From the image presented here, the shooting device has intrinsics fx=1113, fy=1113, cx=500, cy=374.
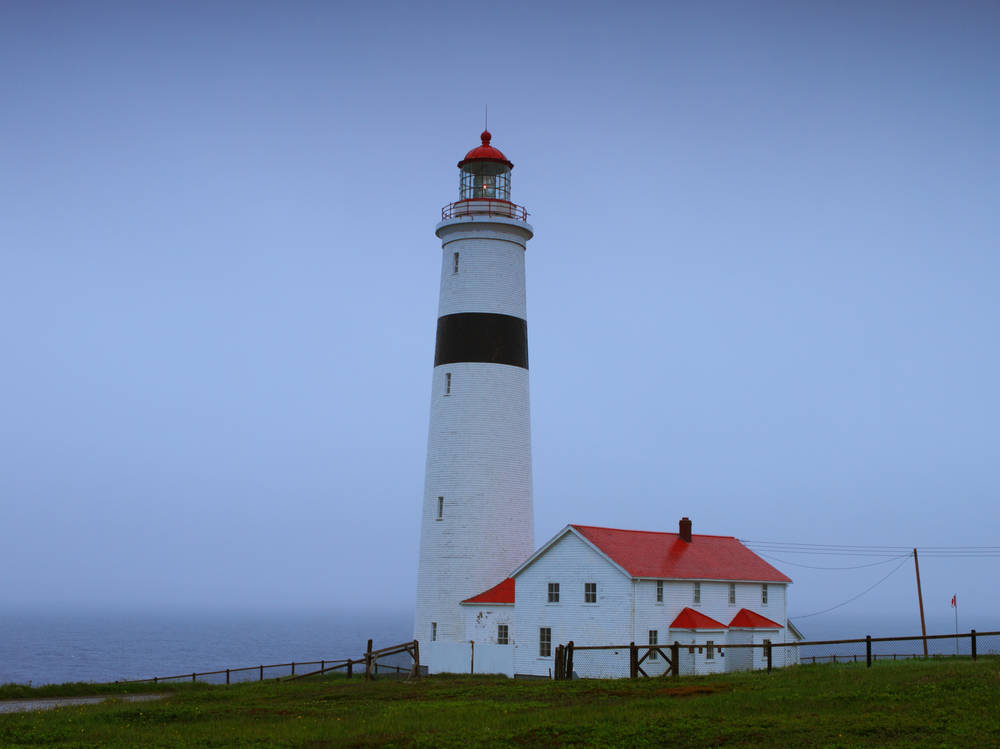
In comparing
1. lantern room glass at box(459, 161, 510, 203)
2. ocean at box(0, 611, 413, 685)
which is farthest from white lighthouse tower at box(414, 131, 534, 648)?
ocean at box(0, 611, 413, 685)

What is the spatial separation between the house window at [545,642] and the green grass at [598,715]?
6719 millimetres

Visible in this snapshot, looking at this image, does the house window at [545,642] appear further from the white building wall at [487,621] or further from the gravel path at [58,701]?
the gravel path at [58,701]

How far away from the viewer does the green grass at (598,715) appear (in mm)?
19297

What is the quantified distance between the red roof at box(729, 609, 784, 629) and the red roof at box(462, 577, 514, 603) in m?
7.83

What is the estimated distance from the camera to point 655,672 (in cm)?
3534

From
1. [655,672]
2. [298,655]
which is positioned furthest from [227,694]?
[298,655]

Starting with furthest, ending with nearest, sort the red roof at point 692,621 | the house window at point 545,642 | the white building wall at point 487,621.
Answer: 1. the white building wall at point 487,621
2. the house window at point 545,642
3. the red roof at point 692,621

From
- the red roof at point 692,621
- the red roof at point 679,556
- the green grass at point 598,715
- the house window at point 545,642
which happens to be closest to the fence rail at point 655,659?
the red roof at point 692,621

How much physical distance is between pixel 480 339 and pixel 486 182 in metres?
6.51

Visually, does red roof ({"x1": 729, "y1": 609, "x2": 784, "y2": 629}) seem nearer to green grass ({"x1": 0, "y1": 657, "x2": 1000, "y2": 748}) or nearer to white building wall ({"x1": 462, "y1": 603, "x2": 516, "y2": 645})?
white building wall ({"x1": 462, "y1": 603, "x2": 516, "y2": 645})

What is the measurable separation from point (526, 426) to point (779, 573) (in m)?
11.3

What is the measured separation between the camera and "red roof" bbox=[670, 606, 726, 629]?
3700 cm

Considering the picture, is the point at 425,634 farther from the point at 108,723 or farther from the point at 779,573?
the point at 108,723

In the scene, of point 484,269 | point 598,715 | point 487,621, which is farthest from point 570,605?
point 598,715
